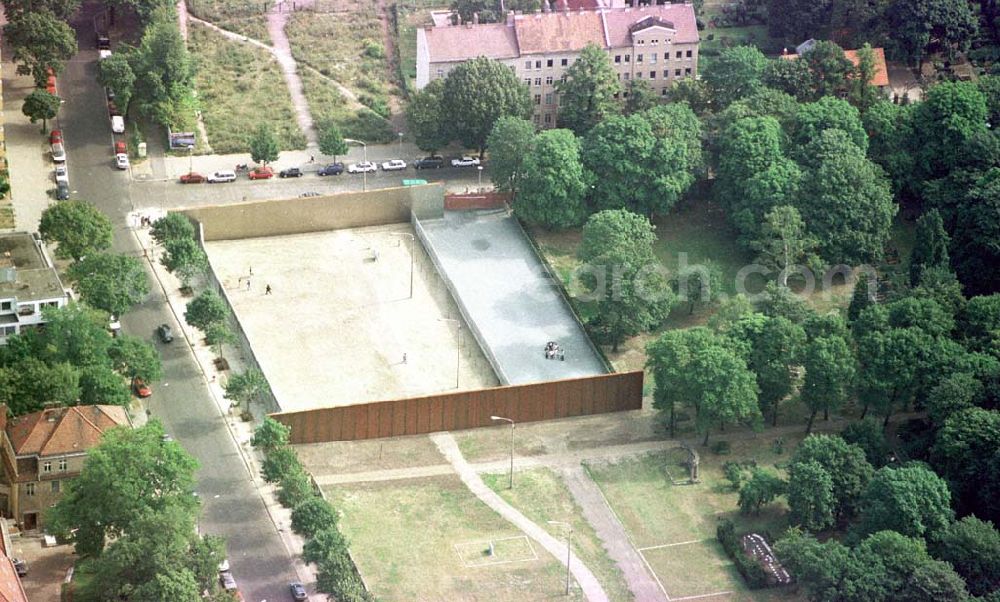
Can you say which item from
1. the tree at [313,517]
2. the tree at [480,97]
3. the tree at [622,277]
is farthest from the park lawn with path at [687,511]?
the tree at [480,97]

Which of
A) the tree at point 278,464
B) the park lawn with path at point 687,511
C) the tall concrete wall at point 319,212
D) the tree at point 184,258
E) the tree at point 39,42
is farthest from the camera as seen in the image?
the tree at point 39,42

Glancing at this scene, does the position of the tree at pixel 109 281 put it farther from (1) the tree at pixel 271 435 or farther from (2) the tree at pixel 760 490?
(2) the tree at pixel 760 490

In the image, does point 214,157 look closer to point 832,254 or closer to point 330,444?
point 330,444

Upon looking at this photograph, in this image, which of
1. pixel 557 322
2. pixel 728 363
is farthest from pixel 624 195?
pixel 728 363

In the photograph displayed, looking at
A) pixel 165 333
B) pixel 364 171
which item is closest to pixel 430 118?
pixel 364 171

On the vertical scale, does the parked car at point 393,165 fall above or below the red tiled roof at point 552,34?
below

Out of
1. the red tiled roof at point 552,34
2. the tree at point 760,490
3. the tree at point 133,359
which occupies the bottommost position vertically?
the tree at point 760,490
